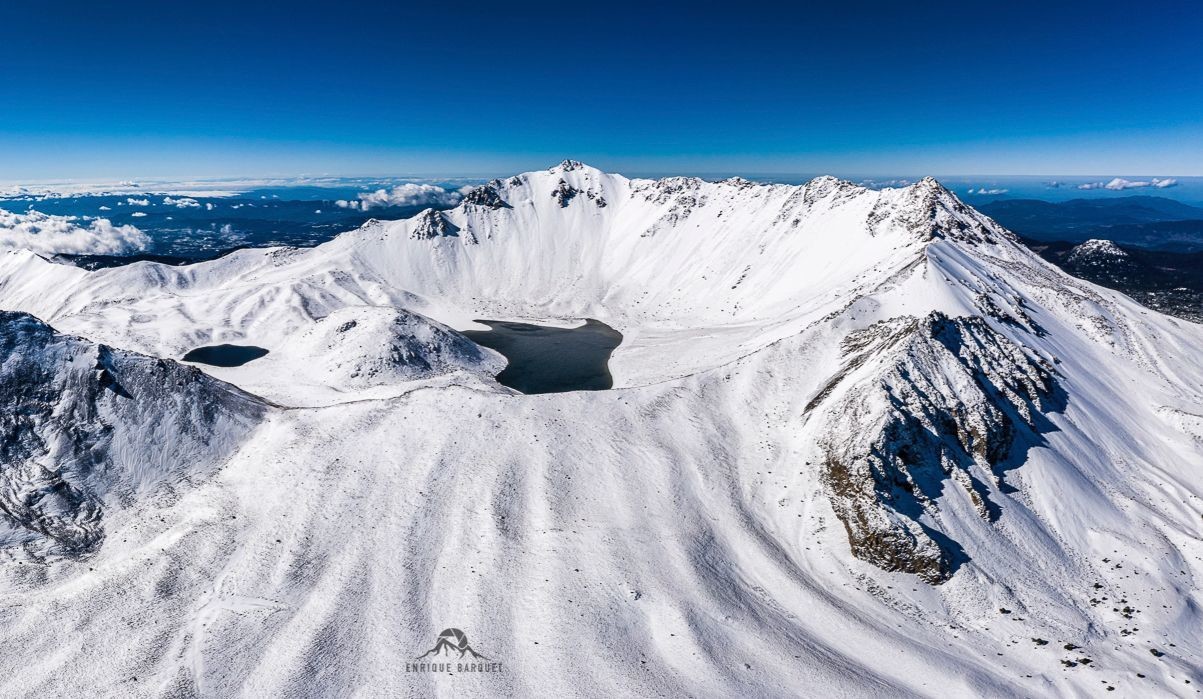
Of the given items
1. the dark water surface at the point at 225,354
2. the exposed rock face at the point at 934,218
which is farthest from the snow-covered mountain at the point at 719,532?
the exposed rock face at the point at 934,218

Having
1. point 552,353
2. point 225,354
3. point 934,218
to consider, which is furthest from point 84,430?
point 934,218

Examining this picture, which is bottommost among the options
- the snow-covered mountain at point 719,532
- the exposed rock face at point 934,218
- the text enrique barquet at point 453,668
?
the text enrique barquet at point 453,668

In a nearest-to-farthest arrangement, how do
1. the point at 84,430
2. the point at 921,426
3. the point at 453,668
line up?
the point at 453,668, the point at 84,430, the point at 921,426

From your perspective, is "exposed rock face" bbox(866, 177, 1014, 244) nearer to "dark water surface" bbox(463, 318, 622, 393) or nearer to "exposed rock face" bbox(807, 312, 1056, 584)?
"exposed rock face" bbox(807, 312, 1056, 584)

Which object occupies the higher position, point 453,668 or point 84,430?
point 84,430

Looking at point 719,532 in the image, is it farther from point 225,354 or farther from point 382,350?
point 225,354

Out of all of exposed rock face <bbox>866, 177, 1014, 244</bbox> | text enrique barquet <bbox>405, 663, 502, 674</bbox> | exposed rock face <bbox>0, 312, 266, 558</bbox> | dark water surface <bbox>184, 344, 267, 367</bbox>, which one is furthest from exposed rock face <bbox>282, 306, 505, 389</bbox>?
exposed rock face <bbox>866, 177, 1014, 244</bbox>

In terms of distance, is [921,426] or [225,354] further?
[225,354]

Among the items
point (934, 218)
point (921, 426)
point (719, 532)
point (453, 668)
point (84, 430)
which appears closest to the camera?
point (453, 668)

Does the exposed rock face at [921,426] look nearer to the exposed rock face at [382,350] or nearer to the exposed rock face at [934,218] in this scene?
the exposed rock face at [934,218]
